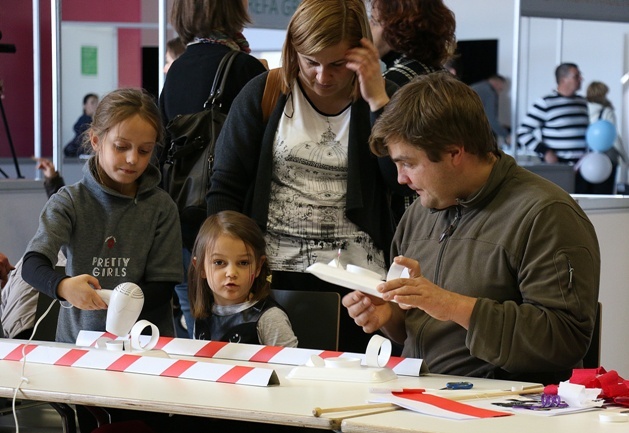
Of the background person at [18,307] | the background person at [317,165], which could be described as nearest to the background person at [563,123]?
the background person at [18,307]

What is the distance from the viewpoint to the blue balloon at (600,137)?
963 centimetres

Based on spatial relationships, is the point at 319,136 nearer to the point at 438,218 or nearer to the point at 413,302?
the point at 438,218

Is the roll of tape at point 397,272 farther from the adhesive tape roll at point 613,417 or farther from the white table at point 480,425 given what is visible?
the adhesive tape roll at point 613,417

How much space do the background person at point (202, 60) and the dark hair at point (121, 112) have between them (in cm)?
31

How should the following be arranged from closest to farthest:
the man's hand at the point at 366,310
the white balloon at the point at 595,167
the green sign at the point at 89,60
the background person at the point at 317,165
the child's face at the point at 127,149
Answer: the man's hand at the point at 366,310, the background person at the point at 317,165, the child's face at the point at 127,149, the white balloon at the point at 595,167, the green sign at the point at 89,60

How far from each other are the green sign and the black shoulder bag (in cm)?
1112

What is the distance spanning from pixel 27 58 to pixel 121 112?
1097 cm

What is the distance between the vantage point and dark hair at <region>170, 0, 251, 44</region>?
3385 millimetres

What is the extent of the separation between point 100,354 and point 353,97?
1.00 m

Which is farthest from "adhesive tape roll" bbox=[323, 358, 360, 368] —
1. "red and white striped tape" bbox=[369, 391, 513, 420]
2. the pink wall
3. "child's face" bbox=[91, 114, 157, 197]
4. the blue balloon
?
the pink wall

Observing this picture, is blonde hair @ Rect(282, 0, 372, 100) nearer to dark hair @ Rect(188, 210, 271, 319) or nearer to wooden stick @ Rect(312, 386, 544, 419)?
dark hair @ Rect(188, 210, 271, 319)

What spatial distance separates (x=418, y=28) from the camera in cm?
312

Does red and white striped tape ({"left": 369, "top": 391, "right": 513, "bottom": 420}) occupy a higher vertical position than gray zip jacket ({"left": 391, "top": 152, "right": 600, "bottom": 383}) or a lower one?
lower

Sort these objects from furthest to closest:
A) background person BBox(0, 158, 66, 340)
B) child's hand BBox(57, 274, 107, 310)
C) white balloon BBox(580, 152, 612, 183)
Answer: white balloon BBox(580, 152, 612, 183) < background person BBox(0, 158, 66, 340) < child's hand BBox(57, 274, 107, 310)
